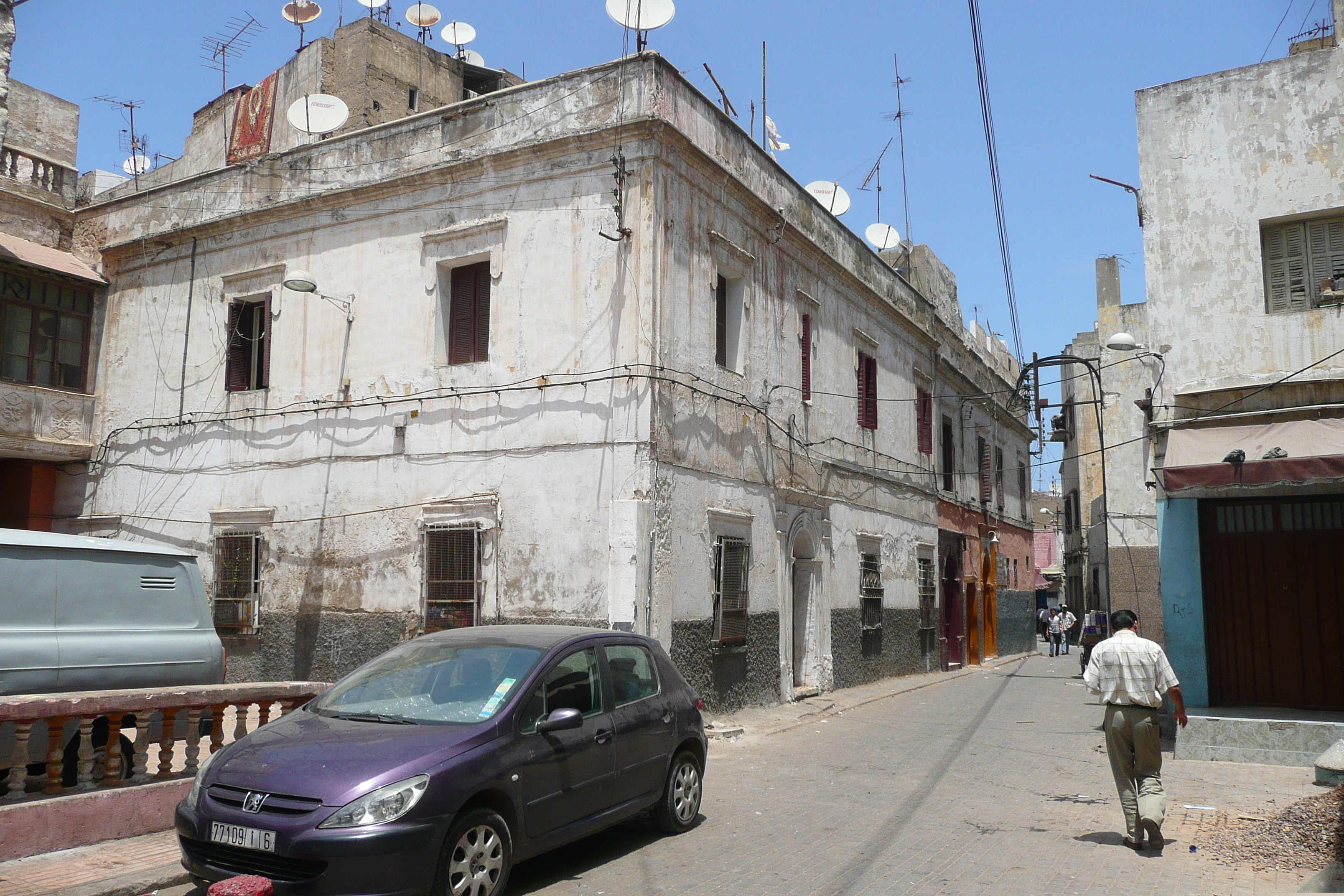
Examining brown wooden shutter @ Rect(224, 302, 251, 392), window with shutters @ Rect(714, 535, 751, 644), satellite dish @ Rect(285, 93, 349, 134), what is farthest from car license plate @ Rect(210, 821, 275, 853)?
satellite dish @ Rect(285, 93, 349, 134)

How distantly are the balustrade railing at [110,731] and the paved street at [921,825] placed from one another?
246 cm

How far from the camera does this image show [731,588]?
44.4ft

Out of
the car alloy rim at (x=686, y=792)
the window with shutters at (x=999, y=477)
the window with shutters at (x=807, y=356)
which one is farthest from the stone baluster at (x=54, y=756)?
the window with shutters at (x=999, y=477)

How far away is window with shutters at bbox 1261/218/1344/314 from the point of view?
11.1 meters

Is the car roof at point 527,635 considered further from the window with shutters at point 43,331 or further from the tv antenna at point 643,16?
the window with shutters at point 43,331

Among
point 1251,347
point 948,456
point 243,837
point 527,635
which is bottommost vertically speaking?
point 243,837

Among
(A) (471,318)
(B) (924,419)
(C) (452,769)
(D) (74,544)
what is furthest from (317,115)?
(C) (452,769)

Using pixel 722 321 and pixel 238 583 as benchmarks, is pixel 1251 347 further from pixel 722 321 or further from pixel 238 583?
pixel 238 583

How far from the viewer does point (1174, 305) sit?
11688 millimetres

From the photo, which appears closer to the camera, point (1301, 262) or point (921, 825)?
point (921, 825)

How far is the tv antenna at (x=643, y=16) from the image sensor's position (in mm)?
12984

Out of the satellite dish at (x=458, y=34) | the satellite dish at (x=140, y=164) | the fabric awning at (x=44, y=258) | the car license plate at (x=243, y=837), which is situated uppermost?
the satellite dish at (x=458, y=34)

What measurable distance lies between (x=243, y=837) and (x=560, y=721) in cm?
171

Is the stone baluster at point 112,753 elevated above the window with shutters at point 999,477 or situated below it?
below
